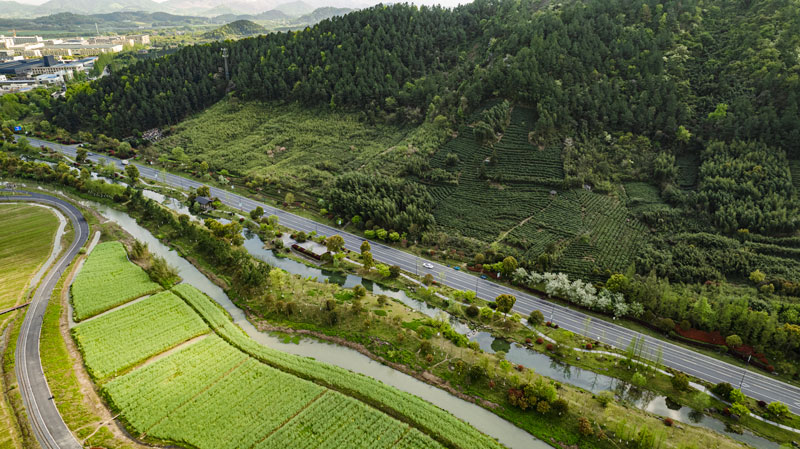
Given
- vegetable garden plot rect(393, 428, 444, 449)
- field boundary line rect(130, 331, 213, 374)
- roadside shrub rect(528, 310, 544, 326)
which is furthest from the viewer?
roadside shrub rect(528, 310, 544, 326)

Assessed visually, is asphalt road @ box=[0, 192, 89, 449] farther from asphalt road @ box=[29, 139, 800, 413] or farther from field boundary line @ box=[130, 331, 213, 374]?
asphalt road @ box=[29, 139, 800, 413]

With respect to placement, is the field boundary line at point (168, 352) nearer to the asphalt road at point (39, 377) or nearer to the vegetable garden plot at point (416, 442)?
the asphalt road at point (39, 377)

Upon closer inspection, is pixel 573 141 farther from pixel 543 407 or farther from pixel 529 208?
pixel 543 407

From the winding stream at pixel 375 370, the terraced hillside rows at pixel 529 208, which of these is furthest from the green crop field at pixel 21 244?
the terraced hillside rows at pixel 529 208

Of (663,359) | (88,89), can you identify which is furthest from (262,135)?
(663,359)

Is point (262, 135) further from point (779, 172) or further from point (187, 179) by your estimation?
point (779, 172)

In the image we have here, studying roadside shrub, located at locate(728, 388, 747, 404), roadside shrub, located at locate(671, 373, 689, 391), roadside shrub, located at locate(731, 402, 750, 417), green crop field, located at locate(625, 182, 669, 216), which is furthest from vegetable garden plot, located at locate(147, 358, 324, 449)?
green crop field, located at locate(625, 182, 669, 216)
